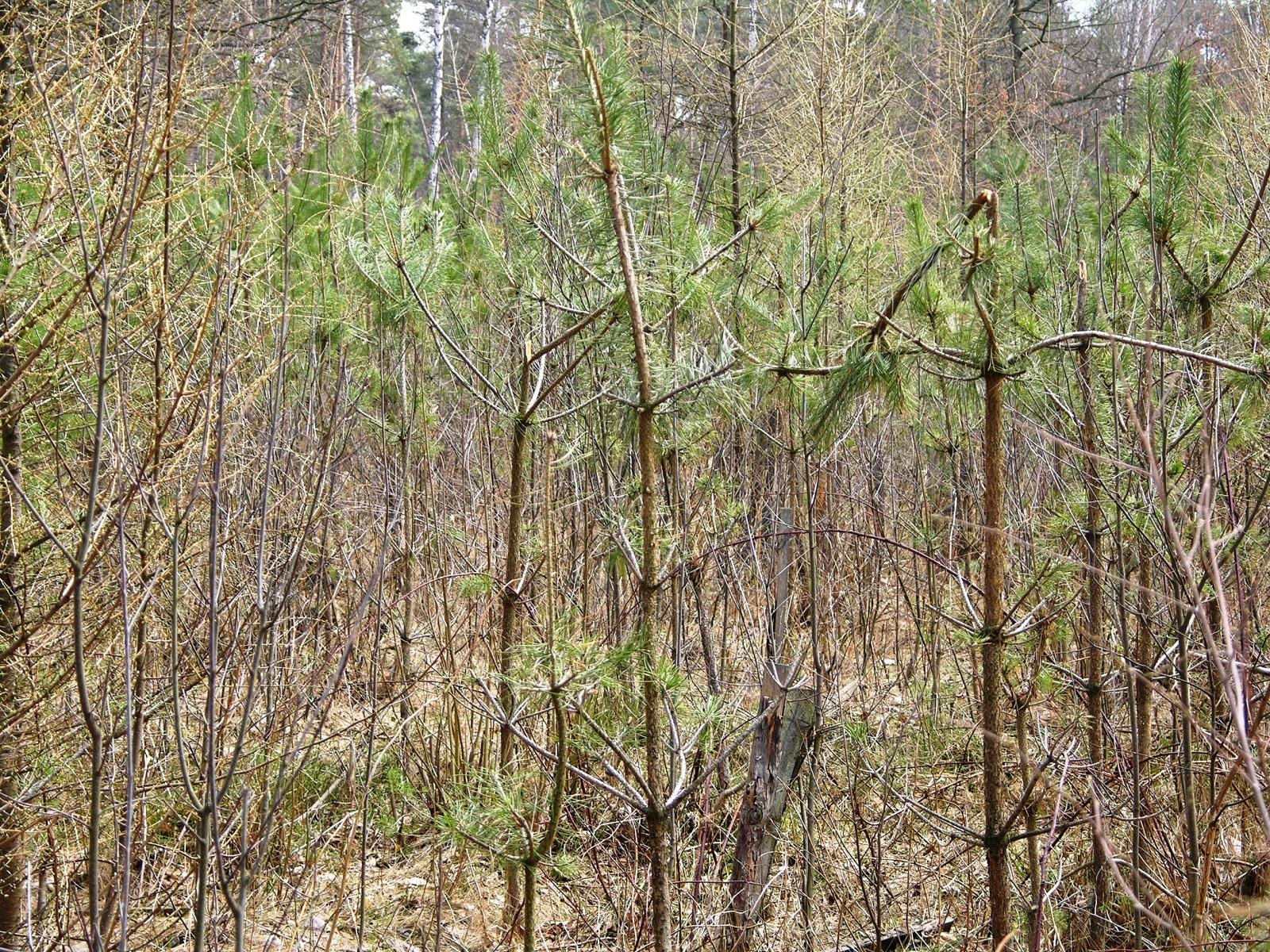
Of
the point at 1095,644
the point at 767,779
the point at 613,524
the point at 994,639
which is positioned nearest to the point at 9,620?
the point at 613,524

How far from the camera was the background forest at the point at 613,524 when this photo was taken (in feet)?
7.07

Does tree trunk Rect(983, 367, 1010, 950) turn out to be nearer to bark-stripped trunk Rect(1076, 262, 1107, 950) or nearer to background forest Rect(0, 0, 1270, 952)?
background forest Rect(0, 0, 1270, 952)

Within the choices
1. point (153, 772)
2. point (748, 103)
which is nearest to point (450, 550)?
point (153, 772)

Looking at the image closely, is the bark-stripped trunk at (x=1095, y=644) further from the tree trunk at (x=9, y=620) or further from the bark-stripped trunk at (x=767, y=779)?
the tree trunk at (x=9, y=620)

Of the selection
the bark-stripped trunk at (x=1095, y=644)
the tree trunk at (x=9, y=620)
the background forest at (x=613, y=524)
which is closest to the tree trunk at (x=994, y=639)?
the background forest at (x=613, y=524)

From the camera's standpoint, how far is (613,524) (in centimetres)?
259

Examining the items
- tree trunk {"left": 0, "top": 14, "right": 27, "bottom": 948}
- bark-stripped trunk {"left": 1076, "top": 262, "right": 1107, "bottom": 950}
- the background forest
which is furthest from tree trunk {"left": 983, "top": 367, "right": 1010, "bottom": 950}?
tree trunk {"left": 0, "top": 14, "right": 27, "bottom": 948}

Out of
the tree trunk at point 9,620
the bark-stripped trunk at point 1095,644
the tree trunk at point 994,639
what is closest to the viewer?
the tree trunk at point 994,639

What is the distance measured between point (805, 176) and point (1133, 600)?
255 cm

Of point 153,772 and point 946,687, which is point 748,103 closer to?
point 946,687

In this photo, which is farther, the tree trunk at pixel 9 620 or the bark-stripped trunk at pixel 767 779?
the bark-stripped trunk at pixel 767 779

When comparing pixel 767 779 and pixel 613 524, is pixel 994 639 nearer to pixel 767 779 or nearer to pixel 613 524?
pixel 613 524

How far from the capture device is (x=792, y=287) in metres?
3.59

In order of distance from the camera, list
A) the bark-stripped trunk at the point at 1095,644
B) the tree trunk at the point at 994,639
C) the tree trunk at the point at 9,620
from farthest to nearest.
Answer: the bark-stripped trunk at the point at 1095,644
the tree trunk at the point at 9,620
the tree trunk at the point at 994,639
